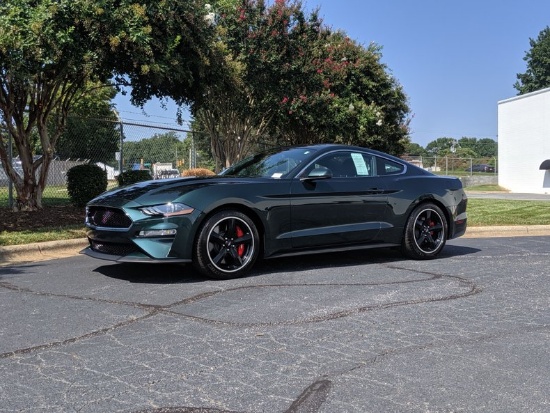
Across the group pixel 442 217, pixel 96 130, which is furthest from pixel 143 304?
pixel 96 130

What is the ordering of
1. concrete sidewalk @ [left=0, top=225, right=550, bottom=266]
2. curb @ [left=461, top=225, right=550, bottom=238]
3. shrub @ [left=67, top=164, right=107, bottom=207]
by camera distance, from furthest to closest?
shrub @ [left=67, top=164, right=107, bottom=207], curb @ [left=461, top=225, right=550, bottom=238], concrete sidewalk @ [left=0, top=225, right=550, bottom=266]

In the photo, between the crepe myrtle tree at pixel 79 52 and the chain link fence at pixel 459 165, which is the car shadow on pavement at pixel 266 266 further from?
the chain link fence at pixel 459 165

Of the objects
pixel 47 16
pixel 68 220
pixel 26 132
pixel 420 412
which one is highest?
pixel 47 16

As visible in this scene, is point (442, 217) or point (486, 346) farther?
point (442, 217)

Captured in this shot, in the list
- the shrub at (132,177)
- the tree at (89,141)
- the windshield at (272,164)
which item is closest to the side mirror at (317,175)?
the windshield at (272,164)

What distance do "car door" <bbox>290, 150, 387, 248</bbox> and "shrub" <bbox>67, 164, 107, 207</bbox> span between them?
6735mm

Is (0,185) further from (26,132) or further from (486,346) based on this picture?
(486,346)

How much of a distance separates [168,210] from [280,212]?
4.19ft

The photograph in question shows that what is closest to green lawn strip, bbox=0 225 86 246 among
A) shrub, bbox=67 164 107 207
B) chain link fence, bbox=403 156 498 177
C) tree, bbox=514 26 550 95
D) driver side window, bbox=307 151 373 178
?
shrub, bbox=67 164 107 207

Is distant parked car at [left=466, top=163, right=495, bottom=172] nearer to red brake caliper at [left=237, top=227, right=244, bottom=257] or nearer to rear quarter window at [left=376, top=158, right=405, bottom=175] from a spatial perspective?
rear quarter window at [left=376, top=158, right=405, bottom=175]

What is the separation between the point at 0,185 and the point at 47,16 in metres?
4.99

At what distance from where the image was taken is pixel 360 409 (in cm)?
292

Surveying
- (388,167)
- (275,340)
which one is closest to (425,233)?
(388,167)

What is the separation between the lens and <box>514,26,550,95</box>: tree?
7038 cm
